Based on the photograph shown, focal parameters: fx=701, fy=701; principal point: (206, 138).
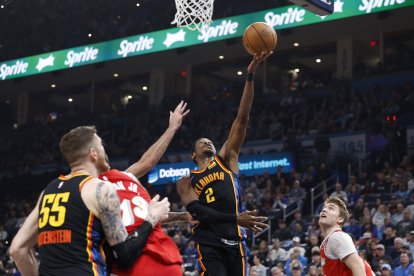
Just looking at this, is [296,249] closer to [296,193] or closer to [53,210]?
[296,193]

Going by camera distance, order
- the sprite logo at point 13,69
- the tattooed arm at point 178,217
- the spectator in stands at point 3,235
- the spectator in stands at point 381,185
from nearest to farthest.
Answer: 1. the tattooed arm at point 178,217
2. the spectator in stands at point 381,185
3. the spectator in stands at point 3,235
4. the sprite logo at point 13,69

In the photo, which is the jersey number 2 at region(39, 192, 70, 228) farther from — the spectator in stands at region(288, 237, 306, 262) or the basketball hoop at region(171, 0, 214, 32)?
the spectator in stands at region(288, 237, 306, 262)

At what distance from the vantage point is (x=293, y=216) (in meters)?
17.0

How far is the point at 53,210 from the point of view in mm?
3660

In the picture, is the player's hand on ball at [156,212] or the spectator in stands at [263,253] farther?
the spectator in stands at [263,253]

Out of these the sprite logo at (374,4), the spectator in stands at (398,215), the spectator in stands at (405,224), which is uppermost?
Answer: the sprite logo at (374,4)

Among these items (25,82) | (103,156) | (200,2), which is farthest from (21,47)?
(103,156)

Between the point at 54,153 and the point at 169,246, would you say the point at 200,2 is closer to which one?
the point at 169,246

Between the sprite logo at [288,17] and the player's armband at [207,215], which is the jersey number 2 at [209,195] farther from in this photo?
the sprite logo at [288,17]

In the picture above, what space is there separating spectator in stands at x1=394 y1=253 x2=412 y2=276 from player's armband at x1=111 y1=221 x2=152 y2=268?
26.4ft

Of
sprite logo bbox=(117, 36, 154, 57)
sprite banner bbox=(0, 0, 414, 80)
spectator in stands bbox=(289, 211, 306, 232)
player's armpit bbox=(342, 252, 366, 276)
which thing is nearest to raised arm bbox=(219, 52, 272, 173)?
player's armpit bbox=(342, 252, 366, 276)

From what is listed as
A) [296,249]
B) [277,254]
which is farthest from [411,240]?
[277,254]

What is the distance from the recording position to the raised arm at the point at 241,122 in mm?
6039

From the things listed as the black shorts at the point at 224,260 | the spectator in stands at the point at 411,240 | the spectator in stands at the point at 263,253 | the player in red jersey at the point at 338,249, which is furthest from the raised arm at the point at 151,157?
the spectator in stands at the point at 263,253
